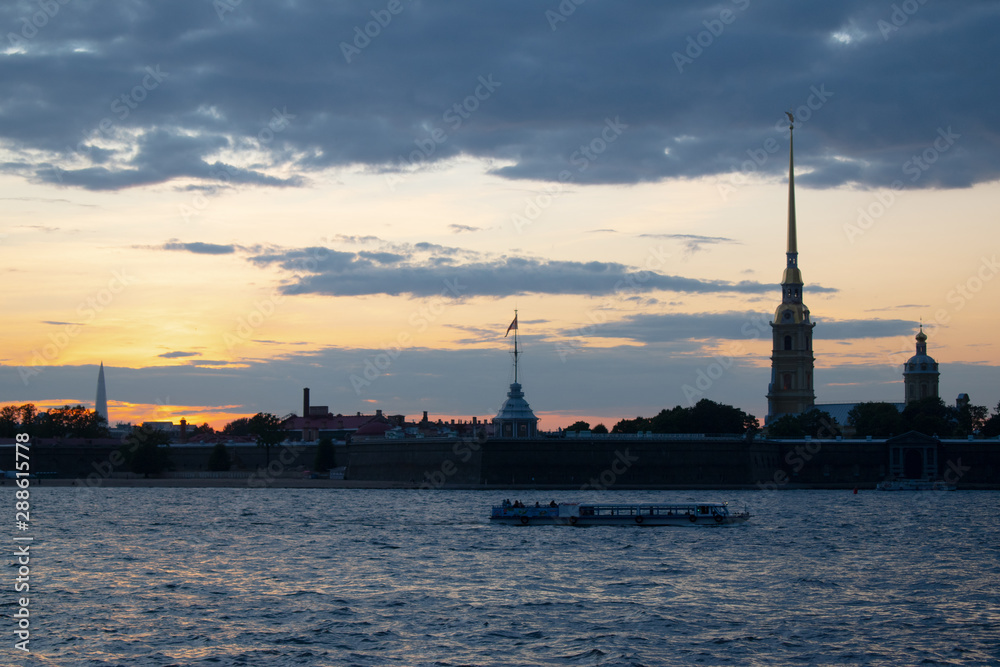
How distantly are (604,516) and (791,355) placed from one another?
360 ft

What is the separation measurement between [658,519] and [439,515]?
1444 cm

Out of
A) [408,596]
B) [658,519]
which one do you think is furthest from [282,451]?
[408,596]

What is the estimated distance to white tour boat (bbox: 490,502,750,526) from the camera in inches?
2672

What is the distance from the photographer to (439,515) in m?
75.8

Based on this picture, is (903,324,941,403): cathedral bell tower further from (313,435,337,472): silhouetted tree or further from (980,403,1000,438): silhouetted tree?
(313,435,337,472): silhouetted tree

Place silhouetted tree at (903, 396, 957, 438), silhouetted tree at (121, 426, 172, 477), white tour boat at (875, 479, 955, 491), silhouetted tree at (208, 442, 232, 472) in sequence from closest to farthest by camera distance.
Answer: white tour boat at (875, 479, 955, 491), silhouetted tree at (121, 426, 172, 477), silhouetted tree at (208, 442, 232, 472), silhouetted tree at (903, 396, 957, 438)

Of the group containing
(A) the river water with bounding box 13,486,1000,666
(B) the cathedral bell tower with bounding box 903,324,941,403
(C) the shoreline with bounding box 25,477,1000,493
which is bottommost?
(C) the shoreline with bounding box 25,477,1000,493

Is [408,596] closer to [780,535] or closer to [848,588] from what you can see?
[848,588]

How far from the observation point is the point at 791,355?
17212 centimetres

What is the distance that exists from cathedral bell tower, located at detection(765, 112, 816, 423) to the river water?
100m

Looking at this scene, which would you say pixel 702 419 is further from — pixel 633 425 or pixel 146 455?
pixel 146 455

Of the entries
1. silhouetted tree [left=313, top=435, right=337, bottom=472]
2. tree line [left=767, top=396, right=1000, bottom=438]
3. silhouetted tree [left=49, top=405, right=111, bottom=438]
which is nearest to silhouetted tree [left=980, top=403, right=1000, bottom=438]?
A: tree line [left=767, top=396, right=1000, bottom=438]

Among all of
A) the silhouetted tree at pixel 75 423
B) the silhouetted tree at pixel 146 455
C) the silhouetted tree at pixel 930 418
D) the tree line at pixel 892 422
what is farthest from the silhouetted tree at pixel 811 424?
the silhouetted tree at pixel 75 423

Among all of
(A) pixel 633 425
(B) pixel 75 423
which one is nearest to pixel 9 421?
(B) pixel 75 423
